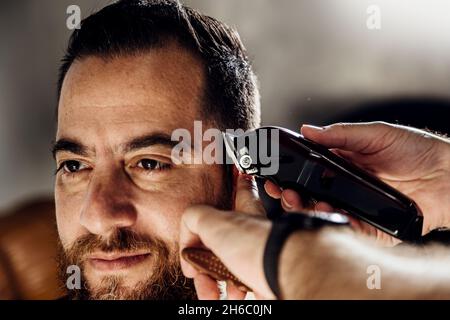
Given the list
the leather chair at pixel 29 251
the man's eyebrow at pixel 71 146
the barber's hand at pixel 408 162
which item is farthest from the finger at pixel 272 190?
the leather chair at pixel 29 251

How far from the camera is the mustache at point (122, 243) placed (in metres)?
1.00

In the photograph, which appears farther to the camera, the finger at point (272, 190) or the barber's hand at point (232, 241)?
the finger at point (272, 190)

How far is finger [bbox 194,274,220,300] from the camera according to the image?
81cm

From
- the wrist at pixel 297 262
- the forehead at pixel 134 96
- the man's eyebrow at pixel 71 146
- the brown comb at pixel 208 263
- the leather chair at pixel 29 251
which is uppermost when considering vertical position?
the forehead at pixel 134 96

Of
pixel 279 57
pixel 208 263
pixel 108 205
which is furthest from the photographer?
pixel 279 57

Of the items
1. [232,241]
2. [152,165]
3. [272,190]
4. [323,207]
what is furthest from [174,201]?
[232,241]

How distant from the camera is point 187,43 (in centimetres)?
116

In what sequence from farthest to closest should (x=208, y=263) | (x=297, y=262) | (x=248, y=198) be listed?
(x=248, y=198)
(x=208, y=263)
(x=297, y=262)

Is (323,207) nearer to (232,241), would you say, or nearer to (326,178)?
(326,178)

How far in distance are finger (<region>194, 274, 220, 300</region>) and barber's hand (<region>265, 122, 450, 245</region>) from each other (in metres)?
0.40

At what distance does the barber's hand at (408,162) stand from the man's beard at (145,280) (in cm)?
39

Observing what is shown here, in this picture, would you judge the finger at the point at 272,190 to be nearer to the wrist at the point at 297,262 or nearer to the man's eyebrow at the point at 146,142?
the man's eyebrow at the point at 146,142

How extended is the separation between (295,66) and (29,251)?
997mm
